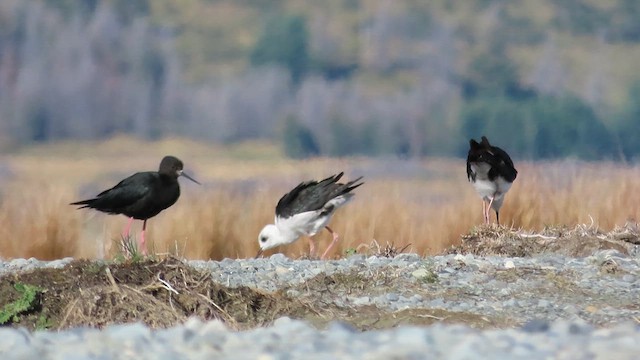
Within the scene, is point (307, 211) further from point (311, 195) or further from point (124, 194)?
point (124, 194)

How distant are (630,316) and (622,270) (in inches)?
74.8

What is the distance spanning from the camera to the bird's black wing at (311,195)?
40.8 feet

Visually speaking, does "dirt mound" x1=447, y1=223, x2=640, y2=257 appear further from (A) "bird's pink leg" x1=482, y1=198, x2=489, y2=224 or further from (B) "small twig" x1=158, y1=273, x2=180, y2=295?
(B) "small twig" x1=158, y1=273, x2=180, y2=295

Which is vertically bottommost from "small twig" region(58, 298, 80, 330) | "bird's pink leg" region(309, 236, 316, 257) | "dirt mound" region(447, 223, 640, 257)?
"bird's pink leg" region(309, 236, 316, 257)

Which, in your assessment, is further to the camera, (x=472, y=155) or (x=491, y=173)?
(x=472, y=155)

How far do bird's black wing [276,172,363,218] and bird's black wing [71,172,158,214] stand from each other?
1.36 metres

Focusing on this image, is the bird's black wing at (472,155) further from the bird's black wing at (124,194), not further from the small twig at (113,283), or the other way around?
the small twig at (113,283)

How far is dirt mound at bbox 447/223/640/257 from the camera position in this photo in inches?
439

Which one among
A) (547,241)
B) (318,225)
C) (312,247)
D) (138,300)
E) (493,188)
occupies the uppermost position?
(138,300)

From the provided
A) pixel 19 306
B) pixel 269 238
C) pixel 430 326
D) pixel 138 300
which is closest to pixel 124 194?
pixel 269 238

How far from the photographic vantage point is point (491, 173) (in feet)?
46.2

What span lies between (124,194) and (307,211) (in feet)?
5.96

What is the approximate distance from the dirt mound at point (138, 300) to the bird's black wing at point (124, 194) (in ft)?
14.4

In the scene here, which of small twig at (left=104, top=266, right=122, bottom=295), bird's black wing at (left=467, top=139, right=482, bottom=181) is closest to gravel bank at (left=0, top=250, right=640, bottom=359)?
small twig at (left=104, top=266, right=122, bottom=295)
